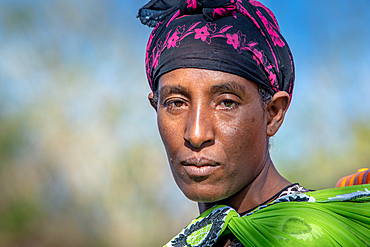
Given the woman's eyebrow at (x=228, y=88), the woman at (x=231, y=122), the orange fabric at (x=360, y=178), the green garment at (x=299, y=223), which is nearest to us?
the green garment at (x=299, y=223)

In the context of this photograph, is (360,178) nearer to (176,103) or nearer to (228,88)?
(228,88)

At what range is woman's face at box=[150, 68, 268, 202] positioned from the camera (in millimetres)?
1796

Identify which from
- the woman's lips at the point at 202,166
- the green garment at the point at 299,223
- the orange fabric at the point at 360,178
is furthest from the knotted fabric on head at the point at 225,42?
the orange fabric at the point at 360,178

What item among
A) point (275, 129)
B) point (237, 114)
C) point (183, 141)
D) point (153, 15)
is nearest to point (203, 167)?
point (183, 141)

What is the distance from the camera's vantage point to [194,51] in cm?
190

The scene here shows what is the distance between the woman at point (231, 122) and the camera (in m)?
1.71

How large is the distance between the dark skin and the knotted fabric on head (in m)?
0.06

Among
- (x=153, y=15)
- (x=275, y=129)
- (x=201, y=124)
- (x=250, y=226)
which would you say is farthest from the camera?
(x=153, y=15)

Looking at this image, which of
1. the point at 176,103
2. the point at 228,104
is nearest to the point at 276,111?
the point at 228,104

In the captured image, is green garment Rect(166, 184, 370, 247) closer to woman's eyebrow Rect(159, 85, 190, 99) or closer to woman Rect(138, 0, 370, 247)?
woman Rect(138, 0, 370, 247)

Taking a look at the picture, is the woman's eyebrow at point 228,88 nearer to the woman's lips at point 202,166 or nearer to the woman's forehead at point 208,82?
the woman's forehead at point 208,82

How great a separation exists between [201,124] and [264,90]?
432 millimetres

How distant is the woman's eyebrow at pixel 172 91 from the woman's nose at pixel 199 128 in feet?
0.36

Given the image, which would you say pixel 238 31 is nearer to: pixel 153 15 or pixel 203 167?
pixel 153 15
